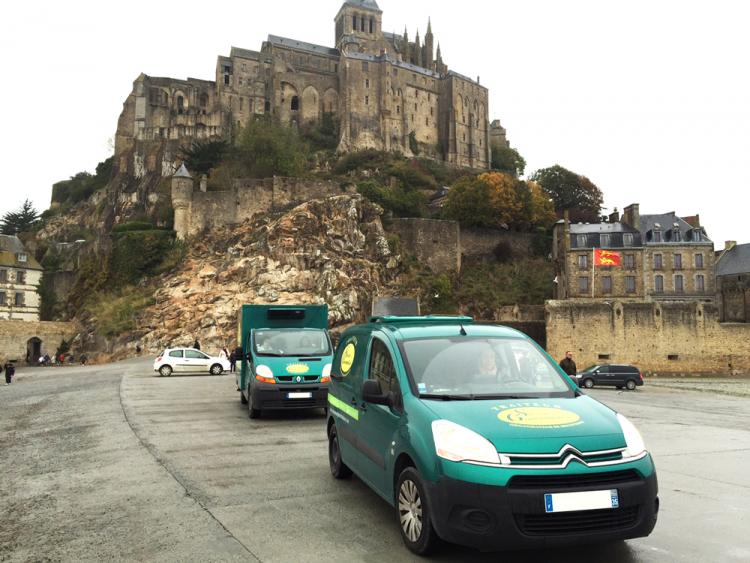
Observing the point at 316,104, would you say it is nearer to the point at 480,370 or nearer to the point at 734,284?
the point at 734,284

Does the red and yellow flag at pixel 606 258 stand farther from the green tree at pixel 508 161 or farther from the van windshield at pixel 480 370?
the green tree at pixel 508 161

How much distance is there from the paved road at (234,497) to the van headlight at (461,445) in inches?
32.7

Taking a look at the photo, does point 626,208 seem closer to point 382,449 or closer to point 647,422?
point 647,422

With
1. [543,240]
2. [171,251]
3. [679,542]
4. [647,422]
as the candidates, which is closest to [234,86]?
[171,251]

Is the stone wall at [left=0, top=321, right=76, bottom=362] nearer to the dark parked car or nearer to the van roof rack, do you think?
the dark parked car

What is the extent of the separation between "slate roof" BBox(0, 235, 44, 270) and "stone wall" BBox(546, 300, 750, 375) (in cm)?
4649

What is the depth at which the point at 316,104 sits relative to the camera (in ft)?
293

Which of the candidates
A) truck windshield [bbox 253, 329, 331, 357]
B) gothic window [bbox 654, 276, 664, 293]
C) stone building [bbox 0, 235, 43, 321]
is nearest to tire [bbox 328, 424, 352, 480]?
truck windshield [bbox 253, 329, 331, 357]

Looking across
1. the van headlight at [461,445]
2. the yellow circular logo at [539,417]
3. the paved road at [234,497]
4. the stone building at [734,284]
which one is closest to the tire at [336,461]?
the paved road at [234,497]

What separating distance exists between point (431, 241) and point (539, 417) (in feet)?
151

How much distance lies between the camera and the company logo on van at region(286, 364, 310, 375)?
1140cm

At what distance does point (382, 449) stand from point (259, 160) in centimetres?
5575

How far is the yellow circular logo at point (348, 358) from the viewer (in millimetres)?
6493

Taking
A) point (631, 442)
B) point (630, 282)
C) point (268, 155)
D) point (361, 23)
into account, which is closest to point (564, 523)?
point (631, 442)
